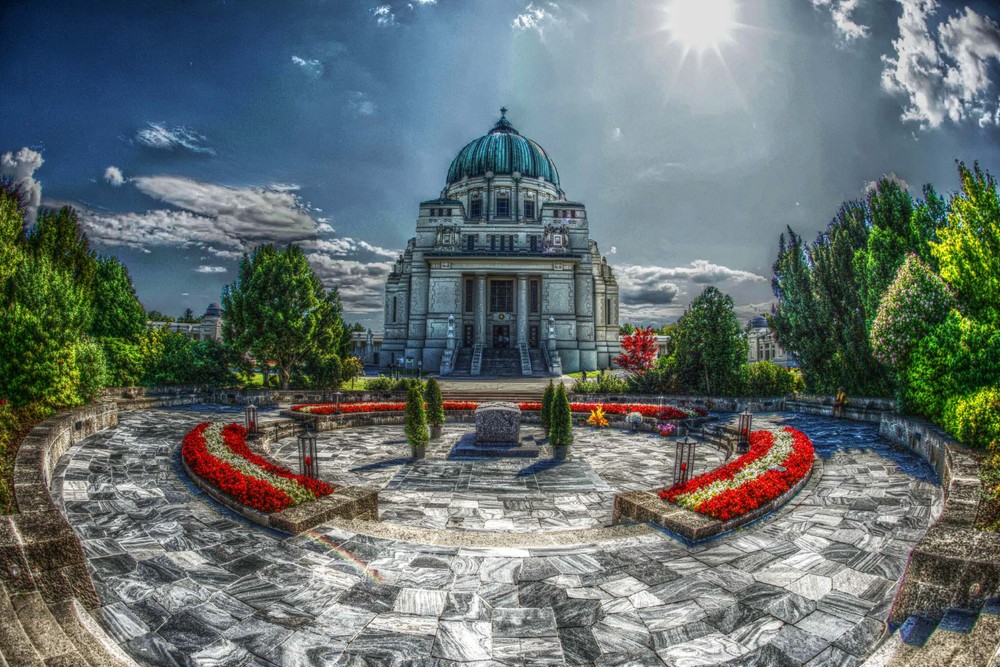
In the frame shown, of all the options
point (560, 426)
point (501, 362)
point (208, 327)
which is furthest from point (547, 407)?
point (208, 327)

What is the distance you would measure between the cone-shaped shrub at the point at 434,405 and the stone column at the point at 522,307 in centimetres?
3002

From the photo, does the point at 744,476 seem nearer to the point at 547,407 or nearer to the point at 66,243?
the point at 547,407

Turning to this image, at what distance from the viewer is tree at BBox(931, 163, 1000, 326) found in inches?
432

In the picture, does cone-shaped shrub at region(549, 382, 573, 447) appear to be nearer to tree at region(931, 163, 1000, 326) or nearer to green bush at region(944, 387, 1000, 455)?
green bush at region(944, 387, 1000, 455)

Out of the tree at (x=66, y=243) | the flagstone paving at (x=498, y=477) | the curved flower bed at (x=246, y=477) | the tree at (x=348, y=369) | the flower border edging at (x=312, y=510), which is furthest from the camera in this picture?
the tree at (x=348, y=369)

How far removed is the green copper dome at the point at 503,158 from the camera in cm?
5550

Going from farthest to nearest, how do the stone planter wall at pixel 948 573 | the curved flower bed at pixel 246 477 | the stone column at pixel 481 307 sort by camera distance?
the stone column at pixel 481 307, the curved flower bed at pixel 246 477, the stone planter wall at pixel 948 573

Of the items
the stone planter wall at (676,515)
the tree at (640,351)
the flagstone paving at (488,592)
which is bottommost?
the flagstone paving at (488,592)

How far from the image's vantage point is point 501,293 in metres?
47.1

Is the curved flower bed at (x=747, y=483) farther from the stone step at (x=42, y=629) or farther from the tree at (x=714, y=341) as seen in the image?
A: the tree at (x=714, y=341)

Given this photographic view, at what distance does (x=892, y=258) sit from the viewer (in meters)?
16.6

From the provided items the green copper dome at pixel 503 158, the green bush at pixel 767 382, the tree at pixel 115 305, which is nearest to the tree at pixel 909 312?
the green bush at pixel 767 382

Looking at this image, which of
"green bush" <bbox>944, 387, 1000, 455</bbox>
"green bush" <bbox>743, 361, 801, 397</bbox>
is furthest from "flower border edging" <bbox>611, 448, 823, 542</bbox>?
"green bush" <bbox>743, 361, 801, 397</bbox>

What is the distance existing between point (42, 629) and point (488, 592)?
363cm
